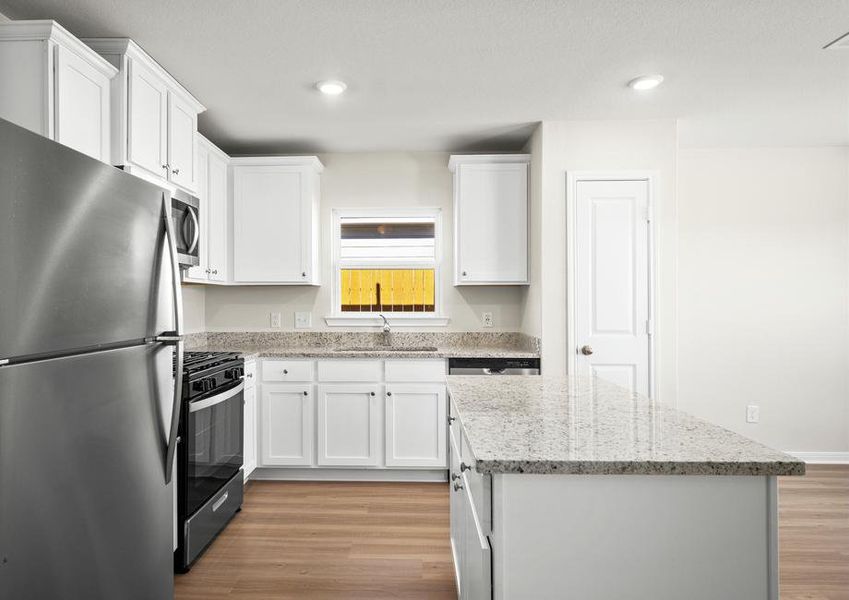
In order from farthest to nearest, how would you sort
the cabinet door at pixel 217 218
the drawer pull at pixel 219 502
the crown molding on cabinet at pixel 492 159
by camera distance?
the crown molding on cabinet at pixel 492 159 < the cabinet door at pixel 217 218 < the drawer pull at pixel 219 502

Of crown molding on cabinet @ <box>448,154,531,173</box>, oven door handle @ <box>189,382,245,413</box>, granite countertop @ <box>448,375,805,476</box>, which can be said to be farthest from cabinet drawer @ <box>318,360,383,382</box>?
granite countertop @ <box>448,375,805,476</box>

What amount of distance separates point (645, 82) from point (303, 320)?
2.86 meters

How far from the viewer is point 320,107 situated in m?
3.15

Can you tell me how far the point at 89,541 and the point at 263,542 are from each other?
1403 millimetres

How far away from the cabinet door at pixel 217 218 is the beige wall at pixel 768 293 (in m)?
3.46

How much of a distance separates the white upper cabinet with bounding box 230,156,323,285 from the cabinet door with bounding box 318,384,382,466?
0.90 m

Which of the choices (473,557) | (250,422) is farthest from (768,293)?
(250,422)

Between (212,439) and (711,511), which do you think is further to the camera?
(212,439)

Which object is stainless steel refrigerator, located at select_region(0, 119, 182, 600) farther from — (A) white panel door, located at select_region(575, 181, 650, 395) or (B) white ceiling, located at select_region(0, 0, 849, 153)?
(A) white panel door, located at select_region(575, 181, 650, 395)

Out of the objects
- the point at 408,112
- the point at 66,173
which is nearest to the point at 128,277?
the point at 66,173

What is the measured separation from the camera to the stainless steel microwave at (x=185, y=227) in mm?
2723

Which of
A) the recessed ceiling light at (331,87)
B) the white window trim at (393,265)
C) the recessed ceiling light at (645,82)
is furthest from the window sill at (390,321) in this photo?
the recessed ceiling light at (645,82)

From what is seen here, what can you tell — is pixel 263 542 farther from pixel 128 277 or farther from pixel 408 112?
pixel 408 112

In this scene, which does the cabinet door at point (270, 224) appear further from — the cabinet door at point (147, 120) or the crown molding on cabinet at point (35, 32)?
the crown molding on cabinet at point (35, 32)
